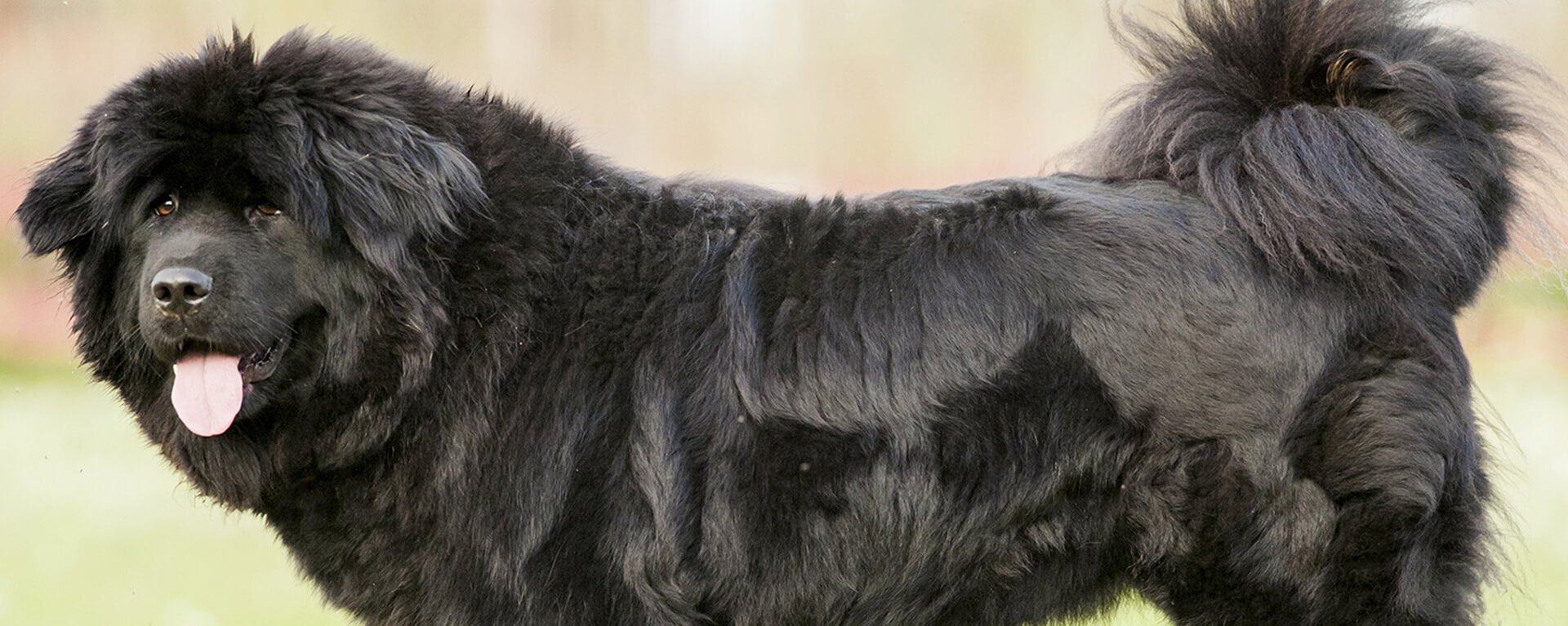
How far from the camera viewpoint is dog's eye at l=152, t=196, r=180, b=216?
3.20 m

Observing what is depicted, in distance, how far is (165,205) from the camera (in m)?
3.21

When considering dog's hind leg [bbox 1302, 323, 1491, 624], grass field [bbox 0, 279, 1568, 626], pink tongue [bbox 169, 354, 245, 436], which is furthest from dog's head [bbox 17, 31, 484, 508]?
dog's hind leg [bbox 1302, 323, 1491, 624]

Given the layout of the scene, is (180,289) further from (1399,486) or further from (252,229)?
(1399,486)

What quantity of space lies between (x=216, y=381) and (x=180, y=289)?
268 millimetres

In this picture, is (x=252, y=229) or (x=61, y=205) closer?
(x=252, y=229)

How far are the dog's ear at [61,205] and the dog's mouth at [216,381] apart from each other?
454 millimetres

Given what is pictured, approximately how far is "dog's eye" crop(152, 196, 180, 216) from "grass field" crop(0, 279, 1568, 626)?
0.91m

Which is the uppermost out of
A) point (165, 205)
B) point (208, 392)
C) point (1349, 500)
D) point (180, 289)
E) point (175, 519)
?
point (165, 205)

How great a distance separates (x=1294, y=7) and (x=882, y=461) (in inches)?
65.9

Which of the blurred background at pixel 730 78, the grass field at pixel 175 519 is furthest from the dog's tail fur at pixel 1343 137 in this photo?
the blurred background at pixel 730 78

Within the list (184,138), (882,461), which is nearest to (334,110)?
(184,138)

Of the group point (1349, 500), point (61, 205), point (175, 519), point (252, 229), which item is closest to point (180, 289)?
point (252, 229)

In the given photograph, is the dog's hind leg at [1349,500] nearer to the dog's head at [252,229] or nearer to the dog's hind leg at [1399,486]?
the dog's hind leg at [1399,486]

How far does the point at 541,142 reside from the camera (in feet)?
11.5
